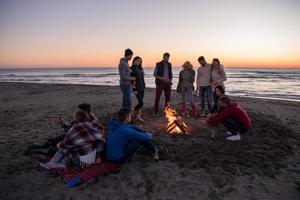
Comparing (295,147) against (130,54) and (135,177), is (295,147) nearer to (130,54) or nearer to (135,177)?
(135,177)

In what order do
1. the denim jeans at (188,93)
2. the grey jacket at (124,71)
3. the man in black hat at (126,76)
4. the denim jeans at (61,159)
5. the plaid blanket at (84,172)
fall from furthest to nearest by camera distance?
1. the denim jeans at (188,93)
2. the grey jacket at (124,71)
3. the man in black hat at (126,76)
4. the denim jeans at (61,159)
5. the plaid blanket at (84,172)

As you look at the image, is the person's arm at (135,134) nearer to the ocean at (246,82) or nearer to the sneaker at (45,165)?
the sneaker at (45,165)

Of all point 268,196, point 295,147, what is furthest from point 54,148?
point 295,147

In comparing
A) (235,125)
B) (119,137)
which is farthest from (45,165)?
(235,125)

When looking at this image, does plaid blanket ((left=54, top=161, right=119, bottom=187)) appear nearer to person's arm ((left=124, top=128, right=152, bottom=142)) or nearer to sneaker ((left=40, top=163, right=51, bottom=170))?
sneaker ((left=40, top=163, right=51, bottom=170))

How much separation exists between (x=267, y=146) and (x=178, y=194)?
338 centimetres

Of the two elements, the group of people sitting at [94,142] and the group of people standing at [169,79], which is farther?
the group of people standing at [169,79]

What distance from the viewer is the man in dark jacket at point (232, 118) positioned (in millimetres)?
6559

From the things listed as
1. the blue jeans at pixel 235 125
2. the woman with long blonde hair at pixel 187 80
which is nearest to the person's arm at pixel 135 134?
the blue jeans at pixel 235 125

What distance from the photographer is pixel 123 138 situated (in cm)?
503

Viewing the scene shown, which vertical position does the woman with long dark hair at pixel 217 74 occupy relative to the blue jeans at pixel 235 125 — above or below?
above

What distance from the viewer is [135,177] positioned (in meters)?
4.96

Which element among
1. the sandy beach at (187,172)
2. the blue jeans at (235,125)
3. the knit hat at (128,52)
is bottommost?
the sandy beach at (187,172)

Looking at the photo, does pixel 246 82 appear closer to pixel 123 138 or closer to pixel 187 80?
pixel 187 80
